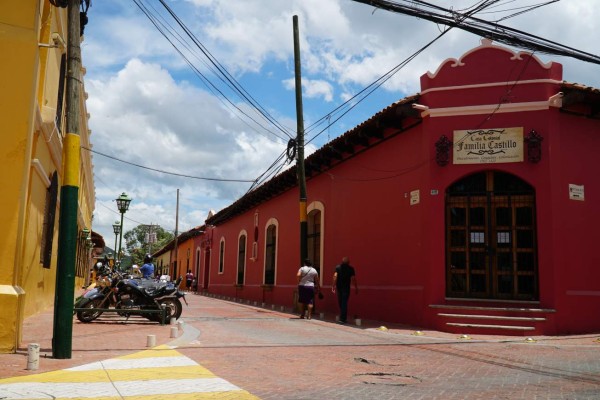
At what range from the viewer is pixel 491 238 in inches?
484

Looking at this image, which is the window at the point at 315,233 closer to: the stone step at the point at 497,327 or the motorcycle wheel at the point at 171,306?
the motorcycle wheel at the point at 171,306

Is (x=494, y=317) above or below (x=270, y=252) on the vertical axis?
below

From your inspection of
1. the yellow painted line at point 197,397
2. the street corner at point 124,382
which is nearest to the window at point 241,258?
the street corner at point 124,382

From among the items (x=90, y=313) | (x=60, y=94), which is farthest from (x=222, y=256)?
(x=90, y=313)

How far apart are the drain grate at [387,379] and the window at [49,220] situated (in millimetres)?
8174

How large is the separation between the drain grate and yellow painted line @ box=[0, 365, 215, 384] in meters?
1.76

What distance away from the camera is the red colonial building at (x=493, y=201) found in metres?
11.8

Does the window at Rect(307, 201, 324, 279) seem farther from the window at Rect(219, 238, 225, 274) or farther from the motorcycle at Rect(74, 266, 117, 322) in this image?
the window at Rect(219, 238, 225, 274)

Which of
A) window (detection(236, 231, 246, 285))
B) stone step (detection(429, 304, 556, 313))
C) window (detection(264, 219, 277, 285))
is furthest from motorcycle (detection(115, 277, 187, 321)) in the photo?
window (detection(236, 231, 246, 285))

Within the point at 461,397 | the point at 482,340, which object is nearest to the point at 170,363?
the point at 461,397

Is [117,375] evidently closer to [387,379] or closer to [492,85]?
[387,379]

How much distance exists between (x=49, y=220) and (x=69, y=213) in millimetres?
5722

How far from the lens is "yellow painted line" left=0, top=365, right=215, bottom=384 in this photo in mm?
5918

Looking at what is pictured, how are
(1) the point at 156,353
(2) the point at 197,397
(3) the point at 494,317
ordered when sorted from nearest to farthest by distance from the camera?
(2) the point at 197,397 < (1) the point at 156,353 < (3) the point at 494,317
